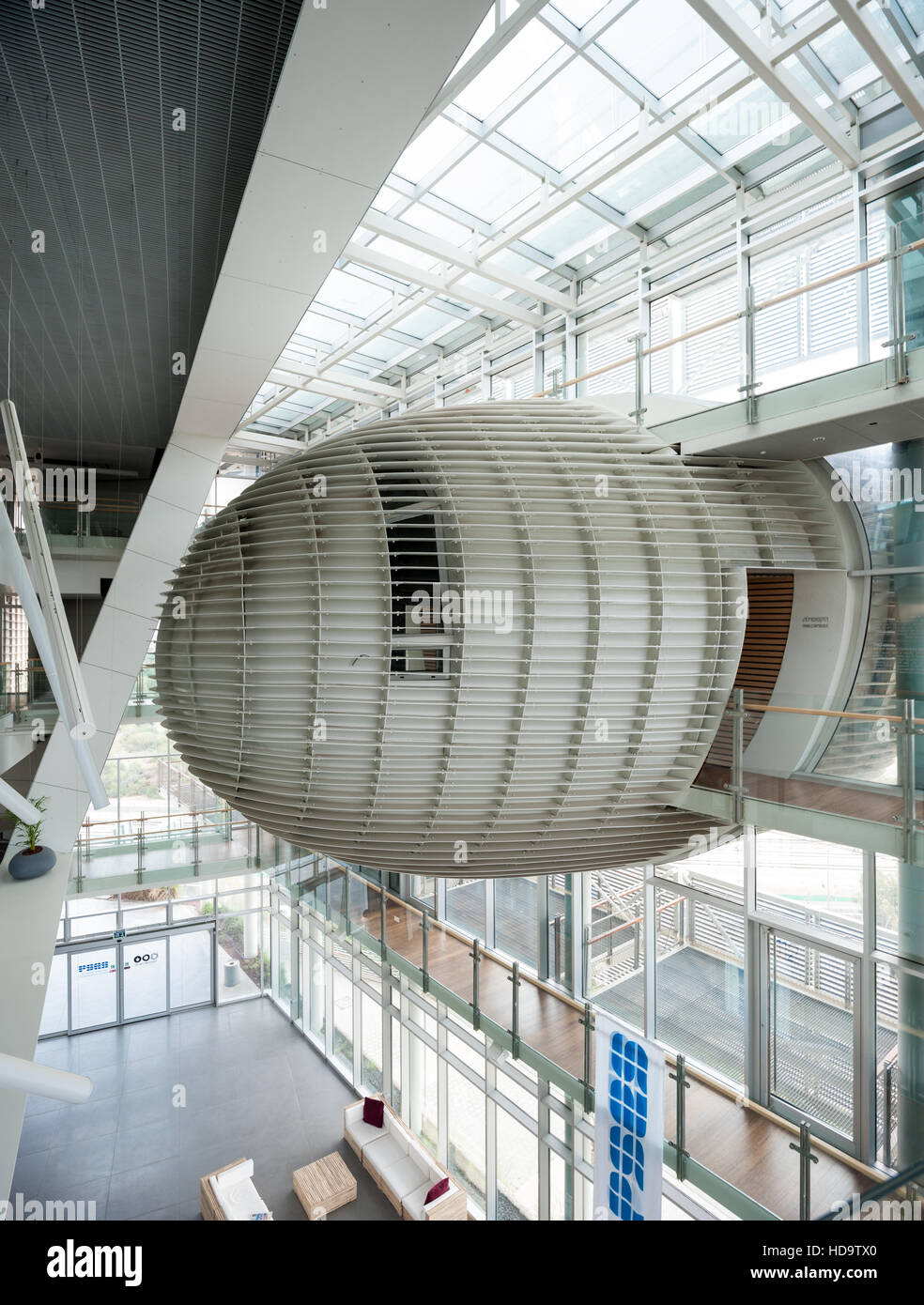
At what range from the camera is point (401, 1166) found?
11.2 m

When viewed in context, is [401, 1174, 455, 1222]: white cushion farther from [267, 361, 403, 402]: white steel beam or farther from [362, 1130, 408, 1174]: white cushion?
[267, 361, 403, 402]: white steel beam

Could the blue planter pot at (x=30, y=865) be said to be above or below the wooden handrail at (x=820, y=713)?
below

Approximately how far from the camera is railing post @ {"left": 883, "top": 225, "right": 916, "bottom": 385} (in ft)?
15.4

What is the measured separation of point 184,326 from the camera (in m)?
6.50

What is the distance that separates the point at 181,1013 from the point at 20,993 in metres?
12.5

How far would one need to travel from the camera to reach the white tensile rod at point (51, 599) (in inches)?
140

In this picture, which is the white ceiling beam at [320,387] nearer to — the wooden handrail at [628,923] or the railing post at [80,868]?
the railing post at [80,868]

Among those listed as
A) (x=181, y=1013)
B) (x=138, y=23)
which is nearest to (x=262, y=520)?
(x=138, y=23)

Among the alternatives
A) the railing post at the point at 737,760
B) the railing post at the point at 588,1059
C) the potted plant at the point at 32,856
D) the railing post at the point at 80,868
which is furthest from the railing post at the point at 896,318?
the railing post at the point at 80,868

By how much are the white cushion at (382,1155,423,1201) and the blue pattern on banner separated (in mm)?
5240

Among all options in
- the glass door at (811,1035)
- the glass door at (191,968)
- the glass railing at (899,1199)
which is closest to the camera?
the glass railing at (899,1199)

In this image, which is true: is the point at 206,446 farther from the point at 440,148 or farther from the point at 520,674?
the point at 520,674

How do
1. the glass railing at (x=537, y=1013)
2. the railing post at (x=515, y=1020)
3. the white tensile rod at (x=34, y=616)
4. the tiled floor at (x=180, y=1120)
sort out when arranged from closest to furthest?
the white tensile rod at (x=34, y=616), the glass railing at (x=537, y=1013), the railing post at (x=515, y=1020), the tiled floor at (x=180, y=1120)

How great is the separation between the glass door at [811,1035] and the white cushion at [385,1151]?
20.8 ft
